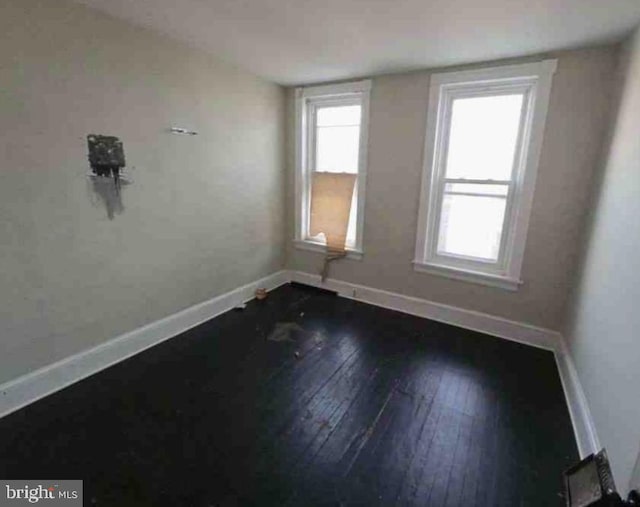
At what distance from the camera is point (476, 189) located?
119 inches

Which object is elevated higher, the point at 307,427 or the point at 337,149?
the point at 337,149

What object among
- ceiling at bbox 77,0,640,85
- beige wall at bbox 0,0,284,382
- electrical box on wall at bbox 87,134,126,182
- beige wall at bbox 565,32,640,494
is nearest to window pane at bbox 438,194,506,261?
beige wall at bbox 565,32,640,494

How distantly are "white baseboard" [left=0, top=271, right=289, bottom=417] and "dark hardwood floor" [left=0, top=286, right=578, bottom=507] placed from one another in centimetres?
7

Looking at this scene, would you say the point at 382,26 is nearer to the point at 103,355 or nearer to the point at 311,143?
the point at 311,143

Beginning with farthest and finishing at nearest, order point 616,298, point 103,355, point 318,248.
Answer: point 318,248 < point 103,355 < point 616,298

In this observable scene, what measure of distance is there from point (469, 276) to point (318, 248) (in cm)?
167

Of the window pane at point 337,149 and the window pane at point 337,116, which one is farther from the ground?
the window pane at point 337,116

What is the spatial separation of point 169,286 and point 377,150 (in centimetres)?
232

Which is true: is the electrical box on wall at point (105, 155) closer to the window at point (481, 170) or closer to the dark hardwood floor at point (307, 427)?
the dark hardwood floor at point (307, 427)

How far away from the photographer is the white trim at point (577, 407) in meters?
1.71

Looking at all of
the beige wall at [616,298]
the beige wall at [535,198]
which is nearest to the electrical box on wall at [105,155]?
the beige wall at [535,198]

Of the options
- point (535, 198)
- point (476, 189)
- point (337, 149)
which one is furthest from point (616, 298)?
point (337, 149)

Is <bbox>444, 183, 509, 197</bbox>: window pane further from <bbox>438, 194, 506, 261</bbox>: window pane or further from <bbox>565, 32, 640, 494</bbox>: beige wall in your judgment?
<bbox>565, 32, 640, 494</bbox>: beige wall

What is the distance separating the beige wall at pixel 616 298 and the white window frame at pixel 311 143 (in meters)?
1.92
